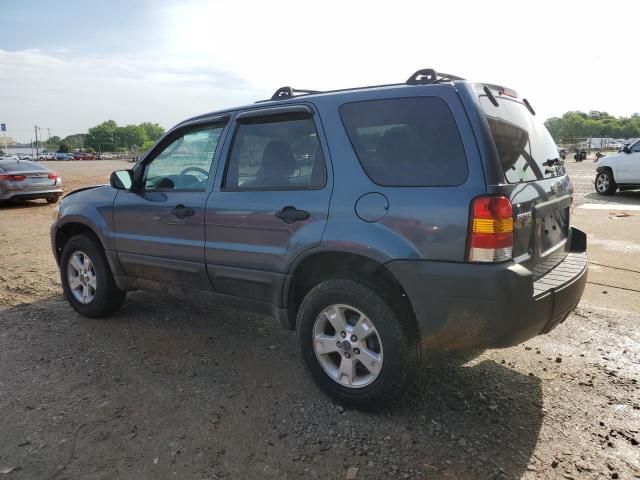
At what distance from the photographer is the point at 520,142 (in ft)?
10.1

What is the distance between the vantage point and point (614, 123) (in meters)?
141

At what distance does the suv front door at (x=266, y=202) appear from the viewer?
3250mm

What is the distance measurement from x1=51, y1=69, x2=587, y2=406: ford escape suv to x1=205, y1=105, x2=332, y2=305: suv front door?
0.03ft

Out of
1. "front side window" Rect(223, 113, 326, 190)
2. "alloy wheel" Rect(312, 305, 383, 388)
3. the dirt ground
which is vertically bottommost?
the dirt ground

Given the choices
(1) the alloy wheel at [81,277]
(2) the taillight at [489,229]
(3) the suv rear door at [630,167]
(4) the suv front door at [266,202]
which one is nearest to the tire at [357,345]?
(4) the suv front door at [266,202]

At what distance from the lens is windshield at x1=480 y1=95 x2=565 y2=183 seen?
286 centimetres

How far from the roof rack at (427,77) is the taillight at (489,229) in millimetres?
827

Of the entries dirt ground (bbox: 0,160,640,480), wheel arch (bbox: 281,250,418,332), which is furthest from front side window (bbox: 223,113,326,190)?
dirt ground (bbox: 0,160,640,480)

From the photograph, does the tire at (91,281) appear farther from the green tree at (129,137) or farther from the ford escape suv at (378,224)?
the green tree at (129,137)

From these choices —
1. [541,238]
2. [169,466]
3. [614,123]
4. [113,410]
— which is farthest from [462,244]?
[614,123]

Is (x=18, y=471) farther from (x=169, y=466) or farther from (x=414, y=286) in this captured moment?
(x=414, y=286)

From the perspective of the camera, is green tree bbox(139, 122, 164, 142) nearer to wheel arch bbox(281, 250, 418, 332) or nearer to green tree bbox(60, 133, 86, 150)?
green tree bbox(60, 133, 86, 150)

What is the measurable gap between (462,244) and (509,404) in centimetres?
124

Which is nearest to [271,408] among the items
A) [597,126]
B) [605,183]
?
[605,183]
